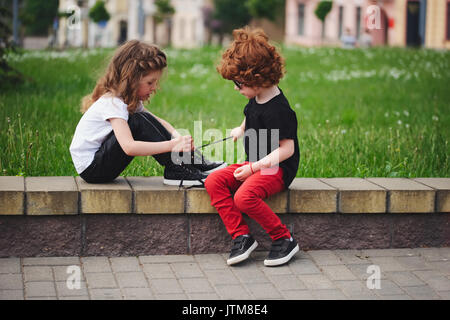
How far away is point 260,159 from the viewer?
4.20 metres

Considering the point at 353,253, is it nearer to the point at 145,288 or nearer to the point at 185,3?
the point at 145,288

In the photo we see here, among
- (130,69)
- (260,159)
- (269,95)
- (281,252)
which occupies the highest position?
(130,69)

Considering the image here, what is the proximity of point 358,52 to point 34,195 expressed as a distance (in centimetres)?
1528

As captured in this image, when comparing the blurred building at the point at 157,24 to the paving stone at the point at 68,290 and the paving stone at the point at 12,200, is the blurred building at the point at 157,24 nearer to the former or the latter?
the paving stone at the point at 12,200

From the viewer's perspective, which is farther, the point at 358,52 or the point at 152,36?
the point at 152,36

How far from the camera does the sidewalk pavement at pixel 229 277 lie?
142 inches

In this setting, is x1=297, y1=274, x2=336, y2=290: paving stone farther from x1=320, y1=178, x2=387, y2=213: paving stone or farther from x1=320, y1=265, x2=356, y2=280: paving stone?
x1=320, y1=178, x2=387, y2=213: paving stone

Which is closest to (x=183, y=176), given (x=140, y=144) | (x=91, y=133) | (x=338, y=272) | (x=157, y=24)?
(x=140, y=144)

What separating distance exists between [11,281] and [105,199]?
2.27 ft

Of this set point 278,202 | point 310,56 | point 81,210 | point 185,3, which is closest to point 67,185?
point 81,210

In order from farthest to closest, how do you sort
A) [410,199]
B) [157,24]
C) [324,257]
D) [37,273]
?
[157,24] → [410,199] → [324,257] → [37,273]

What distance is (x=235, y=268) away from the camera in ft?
13.3

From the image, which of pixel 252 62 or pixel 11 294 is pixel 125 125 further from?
pixel 11 294
